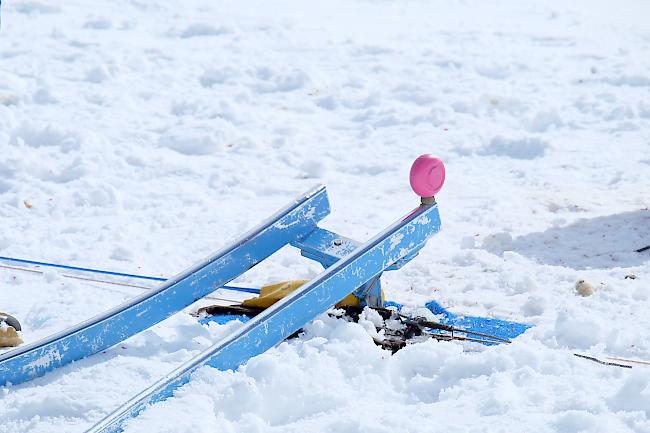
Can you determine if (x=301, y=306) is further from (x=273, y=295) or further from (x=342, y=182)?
(x=342, y=182)

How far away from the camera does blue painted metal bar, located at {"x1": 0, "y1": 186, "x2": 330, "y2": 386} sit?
3.39m

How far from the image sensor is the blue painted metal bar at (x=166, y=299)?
339cm

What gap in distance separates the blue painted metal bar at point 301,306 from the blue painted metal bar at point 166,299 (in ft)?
1.56

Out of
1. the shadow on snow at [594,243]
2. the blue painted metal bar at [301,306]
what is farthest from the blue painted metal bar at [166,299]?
the shadow on snow at [594,243]

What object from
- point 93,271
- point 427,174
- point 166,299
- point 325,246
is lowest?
point 93,271

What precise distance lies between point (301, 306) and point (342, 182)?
2698mm

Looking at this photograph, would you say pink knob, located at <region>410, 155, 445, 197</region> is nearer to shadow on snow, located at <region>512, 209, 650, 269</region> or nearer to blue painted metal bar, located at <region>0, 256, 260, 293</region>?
blue painted metal bar, located at <region>0, 256, 260, 293</region>

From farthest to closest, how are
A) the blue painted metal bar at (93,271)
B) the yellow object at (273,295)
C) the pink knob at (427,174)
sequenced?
the blue painted metal bar at (93,271), the yellow object at (273,295), the pink knob at (427,174)

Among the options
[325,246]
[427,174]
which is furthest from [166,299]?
[427,174]

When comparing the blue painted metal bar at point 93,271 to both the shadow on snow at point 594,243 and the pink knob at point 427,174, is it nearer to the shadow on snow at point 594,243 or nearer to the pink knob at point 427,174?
the pink knob at point 427,174

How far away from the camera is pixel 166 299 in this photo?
3723mm

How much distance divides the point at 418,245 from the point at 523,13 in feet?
25.4

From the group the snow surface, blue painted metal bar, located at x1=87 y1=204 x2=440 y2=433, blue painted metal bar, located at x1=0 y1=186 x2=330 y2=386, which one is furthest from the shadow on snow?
blue painted metal bar, located at x1=0 y1=186 x2=330 y2=386

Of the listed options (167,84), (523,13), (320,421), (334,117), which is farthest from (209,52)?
(320,421)
